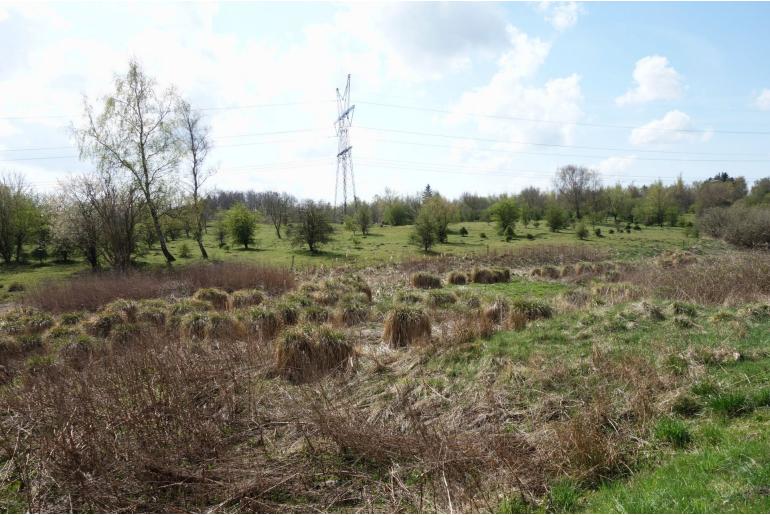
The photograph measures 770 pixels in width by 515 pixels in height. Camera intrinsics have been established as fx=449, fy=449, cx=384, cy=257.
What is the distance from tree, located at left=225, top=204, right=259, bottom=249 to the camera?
124ft

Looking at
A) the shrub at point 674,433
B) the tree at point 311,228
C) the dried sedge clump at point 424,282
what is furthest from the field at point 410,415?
the tree at point 311,228

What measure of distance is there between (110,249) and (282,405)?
2292cm

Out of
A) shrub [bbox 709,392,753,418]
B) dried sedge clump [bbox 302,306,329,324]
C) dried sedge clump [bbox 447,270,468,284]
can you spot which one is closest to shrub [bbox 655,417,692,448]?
shrub [bbox 709,392,753,418]

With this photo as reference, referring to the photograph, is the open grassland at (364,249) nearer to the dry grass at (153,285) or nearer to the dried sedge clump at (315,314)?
the dry grass at (153,285)

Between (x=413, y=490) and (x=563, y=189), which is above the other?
(x=563, y=189)

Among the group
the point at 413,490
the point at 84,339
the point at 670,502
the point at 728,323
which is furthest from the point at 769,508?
the point at 84,339

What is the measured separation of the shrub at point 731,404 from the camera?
4848mm

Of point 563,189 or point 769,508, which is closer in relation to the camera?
point 769,508

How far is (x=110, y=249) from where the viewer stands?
24703 mm

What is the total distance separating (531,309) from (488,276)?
9058 millimetres

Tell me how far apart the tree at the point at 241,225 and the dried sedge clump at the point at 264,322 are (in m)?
28.5

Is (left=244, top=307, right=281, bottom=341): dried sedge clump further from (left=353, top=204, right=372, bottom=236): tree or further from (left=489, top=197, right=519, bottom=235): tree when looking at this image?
(left=489, top=197, right=519, bottom=235): tree

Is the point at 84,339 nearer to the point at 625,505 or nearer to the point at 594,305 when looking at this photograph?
the point at 625,505

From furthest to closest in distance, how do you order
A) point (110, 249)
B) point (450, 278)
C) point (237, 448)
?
point (110, 249)
point (450, 278)
point (237, 448)
